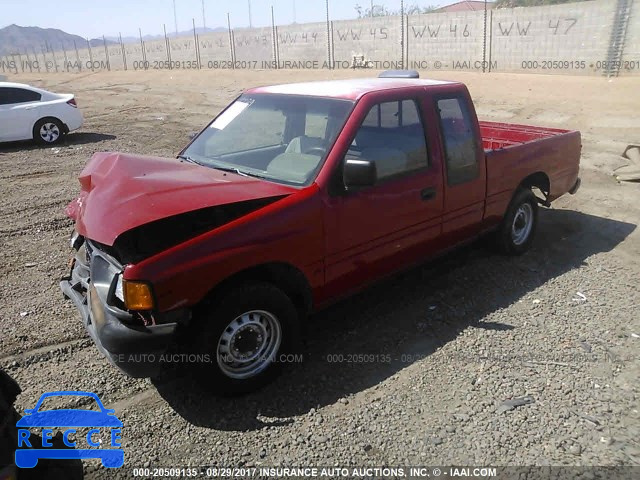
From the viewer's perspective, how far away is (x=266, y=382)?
11.5 feet

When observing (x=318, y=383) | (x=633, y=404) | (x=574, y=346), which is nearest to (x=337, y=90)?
(x=318, y=383)

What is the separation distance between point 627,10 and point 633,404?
20518 mm

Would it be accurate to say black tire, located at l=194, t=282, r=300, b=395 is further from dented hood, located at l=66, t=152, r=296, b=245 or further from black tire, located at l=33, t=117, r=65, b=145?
black tire, located at l=33, t=117, r=65, b=145

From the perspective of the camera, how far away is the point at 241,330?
334 cm

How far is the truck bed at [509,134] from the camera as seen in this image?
19.6 ft

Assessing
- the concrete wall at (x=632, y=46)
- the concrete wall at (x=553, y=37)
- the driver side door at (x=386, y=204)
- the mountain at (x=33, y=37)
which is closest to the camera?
the driver side door at (x=386, y=204)

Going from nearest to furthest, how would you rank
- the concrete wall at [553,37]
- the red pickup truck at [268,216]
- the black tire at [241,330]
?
the red pickup truck at [268,216] < the black tire at [241,330] < the concrete wall at [553,37]

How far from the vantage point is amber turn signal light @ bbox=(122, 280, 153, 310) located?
2.87 meters

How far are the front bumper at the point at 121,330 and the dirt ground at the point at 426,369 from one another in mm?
516

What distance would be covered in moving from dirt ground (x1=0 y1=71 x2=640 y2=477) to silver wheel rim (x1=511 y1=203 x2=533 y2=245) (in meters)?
0.21

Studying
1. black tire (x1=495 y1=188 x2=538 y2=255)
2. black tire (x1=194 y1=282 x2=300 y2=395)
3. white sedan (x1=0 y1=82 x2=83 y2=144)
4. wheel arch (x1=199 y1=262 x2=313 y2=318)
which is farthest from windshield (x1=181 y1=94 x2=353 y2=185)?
white sedan (x1=0 y1=82 x2=83 y2=144)

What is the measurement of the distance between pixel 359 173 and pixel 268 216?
67 cm

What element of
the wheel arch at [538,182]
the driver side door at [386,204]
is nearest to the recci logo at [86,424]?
the driver side door at [386,204]

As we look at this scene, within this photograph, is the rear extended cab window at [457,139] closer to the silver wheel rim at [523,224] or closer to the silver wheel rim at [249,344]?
the silver wheel rim at [523,224]
